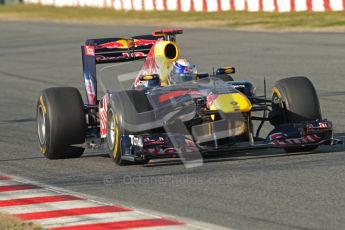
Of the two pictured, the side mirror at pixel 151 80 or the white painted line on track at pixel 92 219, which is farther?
the side mirror at pixel 151 80

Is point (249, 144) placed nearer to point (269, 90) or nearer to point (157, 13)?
point (269, 90)

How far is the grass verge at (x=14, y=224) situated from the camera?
741 centimetres

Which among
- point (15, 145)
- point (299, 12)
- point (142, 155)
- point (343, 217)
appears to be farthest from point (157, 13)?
point (343, 217)

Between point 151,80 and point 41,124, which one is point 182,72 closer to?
point 151,80

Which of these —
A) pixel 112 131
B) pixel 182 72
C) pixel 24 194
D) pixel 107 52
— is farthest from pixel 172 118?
pixel 107 52

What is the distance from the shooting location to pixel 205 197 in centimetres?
840

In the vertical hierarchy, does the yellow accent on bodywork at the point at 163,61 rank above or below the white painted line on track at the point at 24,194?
above

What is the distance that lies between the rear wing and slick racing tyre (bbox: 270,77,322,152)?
1.84m

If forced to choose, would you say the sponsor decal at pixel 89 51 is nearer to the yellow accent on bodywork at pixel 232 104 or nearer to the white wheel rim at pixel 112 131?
the white wheel rim at pixel 112 131

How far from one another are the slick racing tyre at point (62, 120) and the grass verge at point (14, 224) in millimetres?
3103

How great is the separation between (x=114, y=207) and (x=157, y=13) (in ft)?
104

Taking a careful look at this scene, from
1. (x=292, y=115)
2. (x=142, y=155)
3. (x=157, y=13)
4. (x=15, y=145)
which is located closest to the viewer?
(x=142, y=155)

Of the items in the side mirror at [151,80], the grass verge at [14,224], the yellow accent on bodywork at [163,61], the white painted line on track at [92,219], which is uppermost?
the yellow accent on bodywork at [163,61]

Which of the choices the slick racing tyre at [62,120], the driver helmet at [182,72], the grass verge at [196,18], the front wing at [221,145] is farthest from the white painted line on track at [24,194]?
the grass verge at [196,18]
